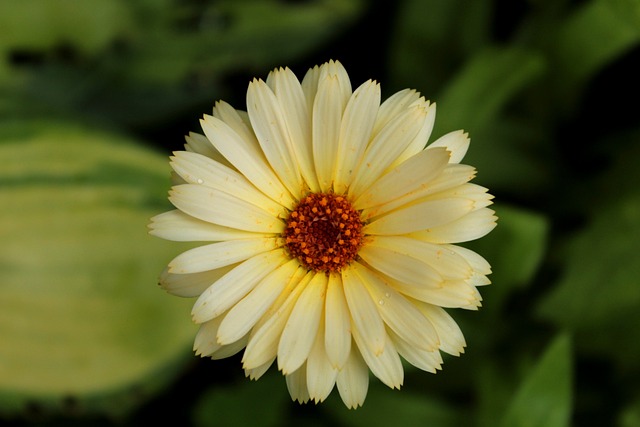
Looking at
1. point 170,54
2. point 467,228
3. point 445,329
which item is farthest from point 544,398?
point 170,54

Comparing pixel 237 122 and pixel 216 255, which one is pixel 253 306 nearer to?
pixel 216 255

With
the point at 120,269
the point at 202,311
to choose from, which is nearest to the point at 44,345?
the point at 120,269

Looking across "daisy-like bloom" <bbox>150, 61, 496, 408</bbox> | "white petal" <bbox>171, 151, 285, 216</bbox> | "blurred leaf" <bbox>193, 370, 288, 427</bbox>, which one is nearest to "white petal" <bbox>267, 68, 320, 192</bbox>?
"daisy-like bloom" <bbox>150, 61, 496, 408</bbox>

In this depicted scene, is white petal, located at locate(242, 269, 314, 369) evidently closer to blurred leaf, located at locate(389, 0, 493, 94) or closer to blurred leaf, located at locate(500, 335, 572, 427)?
blurred leaf, located at locate(500, 335, 572, 427)

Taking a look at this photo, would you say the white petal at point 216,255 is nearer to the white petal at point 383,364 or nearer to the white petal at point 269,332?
the white petal at point 269,332

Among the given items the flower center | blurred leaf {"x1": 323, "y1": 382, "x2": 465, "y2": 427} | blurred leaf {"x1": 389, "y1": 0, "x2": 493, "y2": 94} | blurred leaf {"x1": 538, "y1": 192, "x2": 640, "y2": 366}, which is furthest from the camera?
blurred leaf {"x1": 389, "y1": 0, "x2": 493, "y2": 94}

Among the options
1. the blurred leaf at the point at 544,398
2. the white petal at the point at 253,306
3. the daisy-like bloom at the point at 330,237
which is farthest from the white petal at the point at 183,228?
the blurred leaf at the point at 544,398

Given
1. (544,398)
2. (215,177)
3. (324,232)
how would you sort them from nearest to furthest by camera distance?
(215,177)
(324,232)
(544,398)
